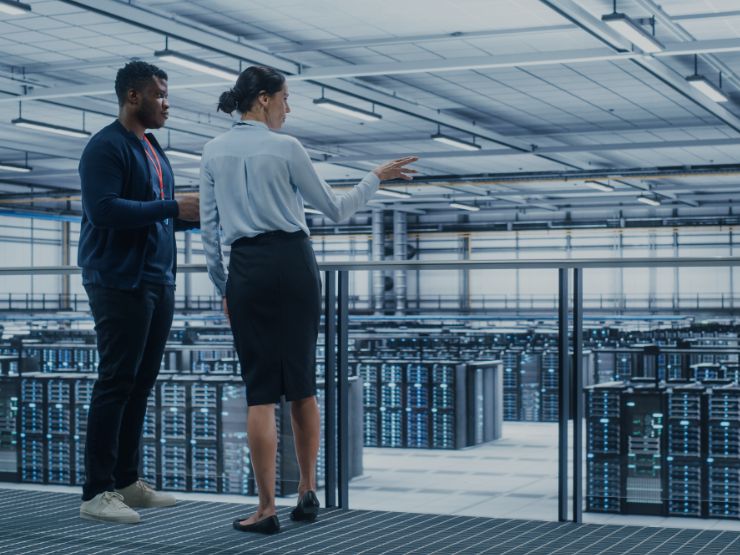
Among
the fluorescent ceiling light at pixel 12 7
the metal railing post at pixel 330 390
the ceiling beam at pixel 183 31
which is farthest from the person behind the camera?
the ceiling beam at pixel 183 31

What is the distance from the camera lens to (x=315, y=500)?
3.20m

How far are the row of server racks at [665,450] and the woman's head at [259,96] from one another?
66.6 inches

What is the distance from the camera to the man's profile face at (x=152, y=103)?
3.03 meters

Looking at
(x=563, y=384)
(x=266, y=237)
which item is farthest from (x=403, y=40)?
(x=266, y=237)

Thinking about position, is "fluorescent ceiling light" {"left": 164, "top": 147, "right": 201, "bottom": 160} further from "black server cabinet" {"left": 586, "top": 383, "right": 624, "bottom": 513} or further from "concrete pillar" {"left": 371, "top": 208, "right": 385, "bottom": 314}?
"black server cabinet" {"left": 586, "top": 383, "right": 624, "bottom": 513}

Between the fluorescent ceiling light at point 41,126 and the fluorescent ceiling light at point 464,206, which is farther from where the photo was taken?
the fluorescent ceiling light at point 464,206

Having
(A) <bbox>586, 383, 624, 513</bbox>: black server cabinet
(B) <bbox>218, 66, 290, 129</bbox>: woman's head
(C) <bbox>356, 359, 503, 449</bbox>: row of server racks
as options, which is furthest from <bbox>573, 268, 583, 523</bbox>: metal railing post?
(C) <bbox>356, 359, 503, 449</bbox>: row of server racks

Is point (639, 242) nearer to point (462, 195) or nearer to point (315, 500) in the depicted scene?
point (462, 195)

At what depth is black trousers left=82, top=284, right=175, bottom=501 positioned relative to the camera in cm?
298

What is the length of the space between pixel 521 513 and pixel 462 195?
78.5 ft

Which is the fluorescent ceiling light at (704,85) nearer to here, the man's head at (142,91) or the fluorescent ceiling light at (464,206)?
the man's head at (142,91)

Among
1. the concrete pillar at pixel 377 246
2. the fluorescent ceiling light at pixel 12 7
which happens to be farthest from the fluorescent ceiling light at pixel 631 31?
the concrete pillar at pixel 377 246

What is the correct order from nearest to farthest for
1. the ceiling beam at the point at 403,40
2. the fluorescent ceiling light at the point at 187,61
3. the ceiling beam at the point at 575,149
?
the fluorescent ceiling light at the point at 187,61
the ceiling beam at the point at 403,40
the ceiling beam at the point at 575,149

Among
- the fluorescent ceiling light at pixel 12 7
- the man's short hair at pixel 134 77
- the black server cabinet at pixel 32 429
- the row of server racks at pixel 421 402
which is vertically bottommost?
the row of server racks at pixel 421 402
